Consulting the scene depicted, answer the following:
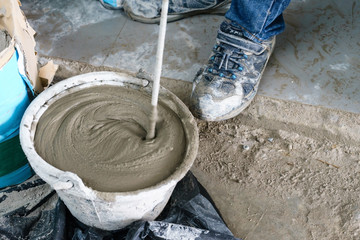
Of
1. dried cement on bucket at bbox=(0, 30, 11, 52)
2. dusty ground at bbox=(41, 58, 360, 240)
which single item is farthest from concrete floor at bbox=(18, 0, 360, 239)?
dried cement on bucket at bbox=(0, 30, 11, 52)

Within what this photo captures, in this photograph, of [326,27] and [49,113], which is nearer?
[49,113]

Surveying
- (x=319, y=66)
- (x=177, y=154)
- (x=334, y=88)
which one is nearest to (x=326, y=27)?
(x=319, y=66)

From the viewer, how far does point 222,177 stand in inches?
67.1

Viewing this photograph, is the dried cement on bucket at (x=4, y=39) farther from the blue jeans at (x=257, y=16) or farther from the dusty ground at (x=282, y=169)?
the blue jeans at (x=257, y=16)

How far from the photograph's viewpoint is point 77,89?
4.63 ft

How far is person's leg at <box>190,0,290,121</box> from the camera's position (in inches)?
69.3

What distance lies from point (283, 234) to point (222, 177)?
0.38 meters

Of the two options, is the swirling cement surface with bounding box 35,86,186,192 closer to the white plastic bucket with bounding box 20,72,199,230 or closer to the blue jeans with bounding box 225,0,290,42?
the white plastic bucket with bounding box 20,72,199,230

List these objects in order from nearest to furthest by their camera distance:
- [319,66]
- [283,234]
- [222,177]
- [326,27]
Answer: [283,234] → [222,177] → [319,66] → [326,27]

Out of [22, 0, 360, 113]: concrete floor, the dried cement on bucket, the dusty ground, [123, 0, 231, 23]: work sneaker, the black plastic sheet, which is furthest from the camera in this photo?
[123, 0, 231, 23]: work sneaker

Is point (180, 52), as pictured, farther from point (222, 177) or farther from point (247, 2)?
point (222, 177)

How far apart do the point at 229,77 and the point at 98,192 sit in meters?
1.02

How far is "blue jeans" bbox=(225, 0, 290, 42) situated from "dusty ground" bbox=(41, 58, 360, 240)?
1.20 ft

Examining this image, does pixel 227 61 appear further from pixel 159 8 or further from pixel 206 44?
pixel 159 8
